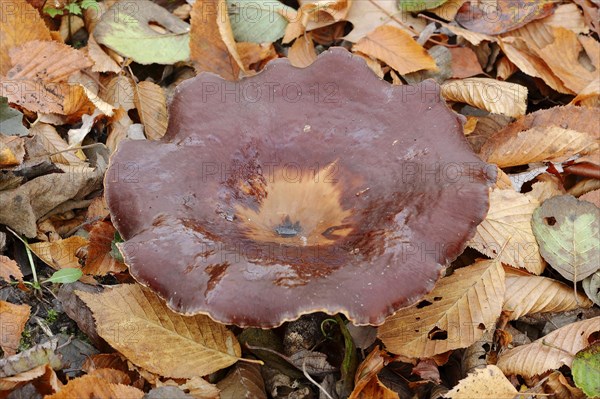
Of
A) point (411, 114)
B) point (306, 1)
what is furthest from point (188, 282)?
point (306, 1)

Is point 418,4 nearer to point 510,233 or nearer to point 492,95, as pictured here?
point 492,95

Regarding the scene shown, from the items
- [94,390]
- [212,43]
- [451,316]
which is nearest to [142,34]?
[212,43]

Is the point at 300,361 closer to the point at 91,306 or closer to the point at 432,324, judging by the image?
the point at 432,324

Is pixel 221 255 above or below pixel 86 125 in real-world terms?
above

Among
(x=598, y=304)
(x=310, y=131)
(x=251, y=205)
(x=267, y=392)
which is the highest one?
(x=310, y=131)

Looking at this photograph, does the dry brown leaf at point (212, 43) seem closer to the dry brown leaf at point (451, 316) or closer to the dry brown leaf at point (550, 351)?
the dry brown leaf at point (451, 316)
